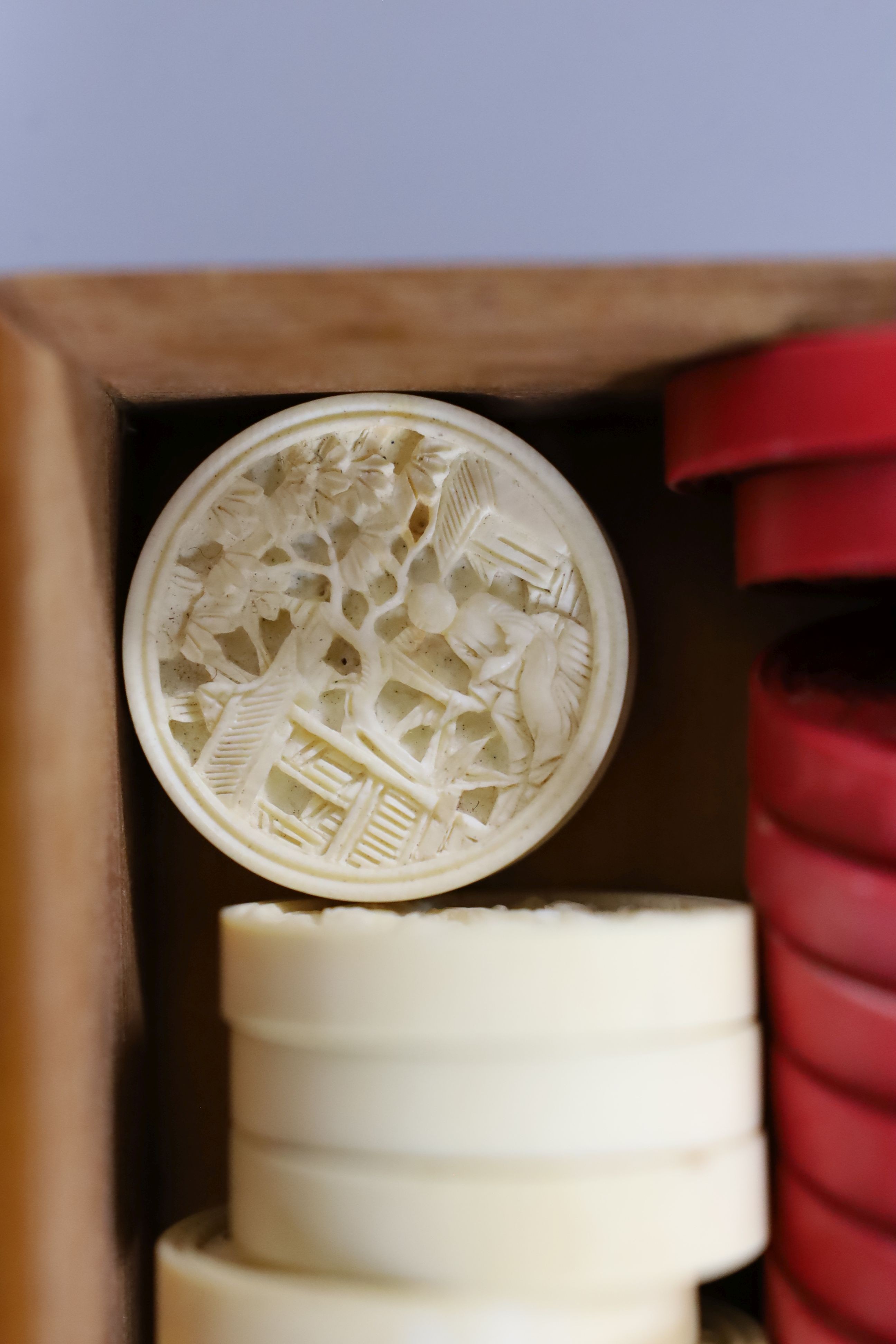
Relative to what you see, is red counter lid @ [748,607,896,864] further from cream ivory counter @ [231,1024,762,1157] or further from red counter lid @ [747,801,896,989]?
cream ivory counter @ [231,1024,762,1157]

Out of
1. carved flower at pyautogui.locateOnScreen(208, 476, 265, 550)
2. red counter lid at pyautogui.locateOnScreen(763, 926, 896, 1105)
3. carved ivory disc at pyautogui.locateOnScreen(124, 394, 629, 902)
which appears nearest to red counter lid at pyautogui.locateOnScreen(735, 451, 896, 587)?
carved ivory disc at pyautogui.locateOnScreen(124, 394, 629, 902)

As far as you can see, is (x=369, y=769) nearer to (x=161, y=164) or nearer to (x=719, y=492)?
(x=719, y=492)

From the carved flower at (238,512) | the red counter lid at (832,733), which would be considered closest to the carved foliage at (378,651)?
the carved flower at (238,512)

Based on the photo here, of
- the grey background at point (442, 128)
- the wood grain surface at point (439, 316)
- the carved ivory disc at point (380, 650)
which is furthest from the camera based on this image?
the grey background at point (442, 128)

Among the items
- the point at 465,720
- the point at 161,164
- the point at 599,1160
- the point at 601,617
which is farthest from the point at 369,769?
the point at 161,164

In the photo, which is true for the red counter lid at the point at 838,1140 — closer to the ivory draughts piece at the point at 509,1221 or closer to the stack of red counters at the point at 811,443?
the ivory draughts piece at the point at 509,1221

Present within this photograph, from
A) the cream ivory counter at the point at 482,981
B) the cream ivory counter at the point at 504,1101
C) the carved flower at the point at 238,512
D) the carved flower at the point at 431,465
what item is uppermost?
the carved flower at the point at 431,465

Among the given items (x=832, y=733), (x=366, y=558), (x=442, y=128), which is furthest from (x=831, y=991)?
(x=442, y=128)
